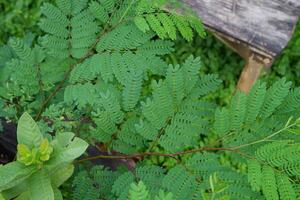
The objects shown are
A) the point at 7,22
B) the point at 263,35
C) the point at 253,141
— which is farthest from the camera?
the point at 7,22

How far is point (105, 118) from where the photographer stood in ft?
6.99

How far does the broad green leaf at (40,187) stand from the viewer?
186cm

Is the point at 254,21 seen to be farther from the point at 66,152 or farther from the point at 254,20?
the point at 66,152

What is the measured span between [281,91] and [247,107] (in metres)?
0.15

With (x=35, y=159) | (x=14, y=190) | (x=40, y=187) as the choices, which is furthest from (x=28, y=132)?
(x=14, y=190)

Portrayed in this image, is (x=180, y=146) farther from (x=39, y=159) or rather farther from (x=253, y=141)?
(x=39, y=159)

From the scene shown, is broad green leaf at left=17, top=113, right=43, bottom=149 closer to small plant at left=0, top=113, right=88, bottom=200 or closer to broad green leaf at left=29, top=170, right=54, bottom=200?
small plant at left=0, top=113, right=88, bottom=200

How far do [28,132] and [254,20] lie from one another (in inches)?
67.5

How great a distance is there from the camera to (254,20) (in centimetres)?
306

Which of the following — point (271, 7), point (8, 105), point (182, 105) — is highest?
point (271, 7)

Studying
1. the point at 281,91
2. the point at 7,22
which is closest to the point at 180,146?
the point at 281,91

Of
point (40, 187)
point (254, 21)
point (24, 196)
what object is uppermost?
point (254, 21)

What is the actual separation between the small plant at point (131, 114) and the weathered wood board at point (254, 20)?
78 cm

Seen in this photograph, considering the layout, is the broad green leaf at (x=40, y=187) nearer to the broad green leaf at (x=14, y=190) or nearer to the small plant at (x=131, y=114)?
the small plant at (x=131, y=114)
